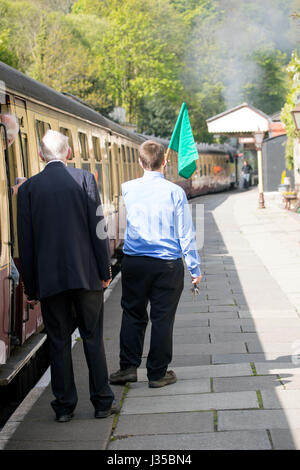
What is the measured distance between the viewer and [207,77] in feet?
261

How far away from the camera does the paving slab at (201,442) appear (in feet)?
14.2

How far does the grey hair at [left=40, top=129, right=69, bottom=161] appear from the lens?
494 cm

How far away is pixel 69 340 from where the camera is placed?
16.4 ft

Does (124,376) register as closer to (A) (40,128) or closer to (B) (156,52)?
(A) (40,128)

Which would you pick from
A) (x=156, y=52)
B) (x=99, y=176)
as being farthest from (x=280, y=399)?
(x=156, y=52)

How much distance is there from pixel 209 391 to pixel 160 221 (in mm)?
1250

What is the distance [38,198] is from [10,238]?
69cm

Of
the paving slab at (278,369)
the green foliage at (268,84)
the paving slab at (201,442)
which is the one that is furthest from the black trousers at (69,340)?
the green foliage at (268,84)

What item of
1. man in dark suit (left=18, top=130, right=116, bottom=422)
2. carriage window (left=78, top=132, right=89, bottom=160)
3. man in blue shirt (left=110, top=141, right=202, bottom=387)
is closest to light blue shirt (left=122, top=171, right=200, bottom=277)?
man in blue shirt (left=110, top=141, right=202, bottom=387)

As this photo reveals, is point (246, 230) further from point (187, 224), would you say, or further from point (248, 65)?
point (248, 65)

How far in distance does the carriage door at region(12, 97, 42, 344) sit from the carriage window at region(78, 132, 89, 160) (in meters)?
3.45

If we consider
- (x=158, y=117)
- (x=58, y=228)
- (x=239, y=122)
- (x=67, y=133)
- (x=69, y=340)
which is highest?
(x=158, y=117)

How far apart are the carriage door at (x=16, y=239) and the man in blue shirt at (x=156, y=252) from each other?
0.78 m

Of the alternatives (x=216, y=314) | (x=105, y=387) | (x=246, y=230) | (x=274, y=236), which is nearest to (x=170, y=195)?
(x=105, y=387)
